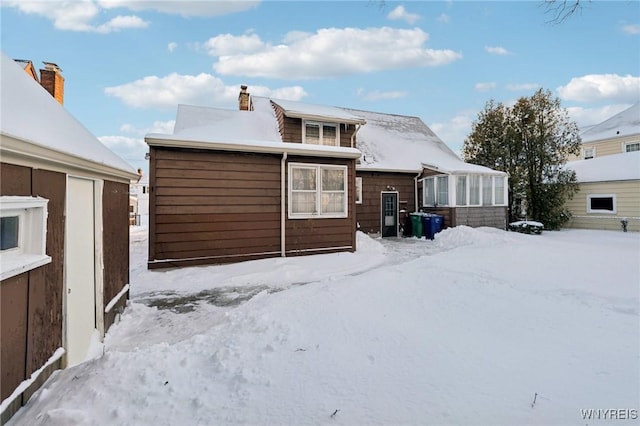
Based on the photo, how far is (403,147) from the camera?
16.2 m

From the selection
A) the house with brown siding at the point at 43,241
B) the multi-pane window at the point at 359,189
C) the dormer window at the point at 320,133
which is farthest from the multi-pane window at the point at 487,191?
the house with brown siding at the point at 43,241

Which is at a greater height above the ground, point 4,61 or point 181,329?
point 4,61

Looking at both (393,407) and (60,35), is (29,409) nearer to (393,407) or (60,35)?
(393,407)

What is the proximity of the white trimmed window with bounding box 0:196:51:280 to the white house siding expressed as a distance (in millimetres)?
19968

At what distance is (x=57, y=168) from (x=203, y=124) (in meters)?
11.0

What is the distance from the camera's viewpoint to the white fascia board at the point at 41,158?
1881 millimetres

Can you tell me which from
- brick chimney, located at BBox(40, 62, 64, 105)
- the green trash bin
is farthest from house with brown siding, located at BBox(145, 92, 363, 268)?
the green trash bin

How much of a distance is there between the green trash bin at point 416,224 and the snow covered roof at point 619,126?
1665cm

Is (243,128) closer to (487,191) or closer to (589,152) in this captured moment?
(487,191)

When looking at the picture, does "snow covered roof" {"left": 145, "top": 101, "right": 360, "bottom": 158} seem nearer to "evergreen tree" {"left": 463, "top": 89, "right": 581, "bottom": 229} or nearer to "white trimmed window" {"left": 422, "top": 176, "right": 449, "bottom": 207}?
"white trimmed window" {"left": 422, "top": 176, "right": 449, "bottom": 207}

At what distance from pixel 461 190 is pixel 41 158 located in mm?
13594

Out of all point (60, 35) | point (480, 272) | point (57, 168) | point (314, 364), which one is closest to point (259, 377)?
point (314, 364)

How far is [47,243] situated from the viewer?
8.25 ft

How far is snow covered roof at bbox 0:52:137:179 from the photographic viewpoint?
1949 millimetres
